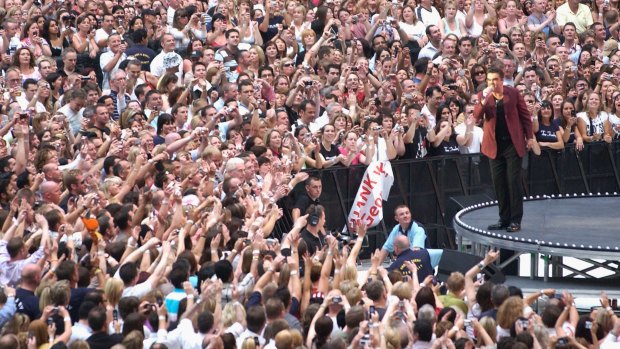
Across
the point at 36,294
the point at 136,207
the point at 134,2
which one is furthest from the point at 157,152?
the point at 134,2

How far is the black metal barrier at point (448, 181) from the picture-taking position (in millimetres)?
20266

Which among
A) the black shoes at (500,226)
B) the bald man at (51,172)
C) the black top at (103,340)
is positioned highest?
the bald man at (51,172)

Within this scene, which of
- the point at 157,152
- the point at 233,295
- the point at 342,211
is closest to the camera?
the point at 233,295

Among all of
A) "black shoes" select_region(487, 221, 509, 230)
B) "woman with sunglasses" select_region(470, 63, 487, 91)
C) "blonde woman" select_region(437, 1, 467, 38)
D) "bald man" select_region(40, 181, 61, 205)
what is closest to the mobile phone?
"bald man" select_region(40, 181, 61, 205)

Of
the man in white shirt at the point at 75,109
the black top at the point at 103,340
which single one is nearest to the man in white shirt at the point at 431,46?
the man in white shirt at the point at 75,109

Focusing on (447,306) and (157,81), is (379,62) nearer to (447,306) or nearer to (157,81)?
(157,81)

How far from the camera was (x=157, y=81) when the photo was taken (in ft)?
70.7

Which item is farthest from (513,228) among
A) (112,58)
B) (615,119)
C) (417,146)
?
(112,58)

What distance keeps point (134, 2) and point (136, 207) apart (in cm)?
810

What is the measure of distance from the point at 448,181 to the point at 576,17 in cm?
674

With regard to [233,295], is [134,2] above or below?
above

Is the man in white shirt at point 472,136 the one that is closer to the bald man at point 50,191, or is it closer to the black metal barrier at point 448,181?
the black metal barrier at point 448,181

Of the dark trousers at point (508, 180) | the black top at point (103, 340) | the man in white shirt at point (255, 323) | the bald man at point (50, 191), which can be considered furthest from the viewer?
the dark trousers at point (508, 180)

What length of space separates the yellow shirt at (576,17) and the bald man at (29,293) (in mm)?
15118
